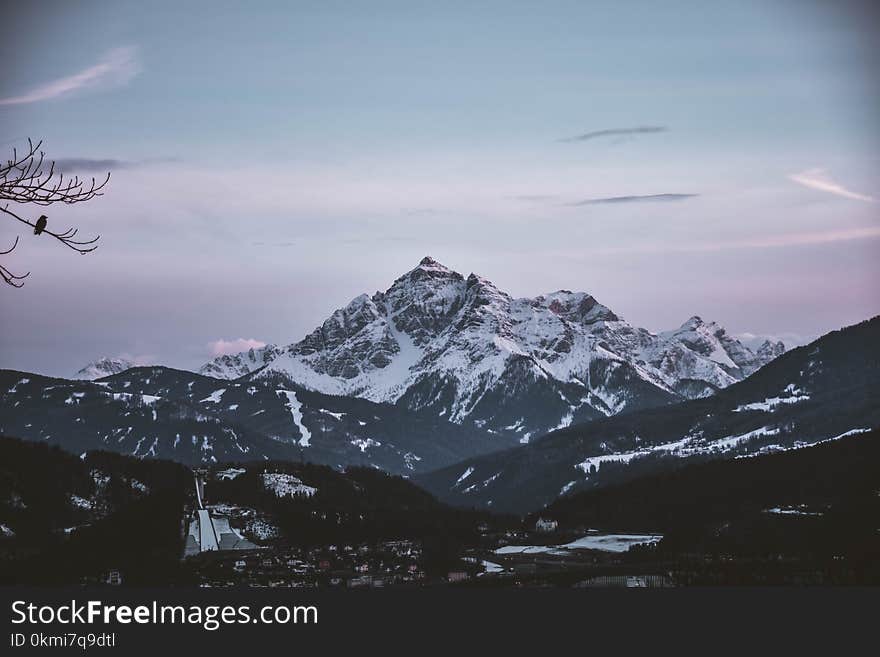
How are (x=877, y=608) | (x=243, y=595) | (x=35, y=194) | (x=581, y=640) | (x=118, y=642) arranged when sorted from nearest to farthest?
1. (x=35, y=194)
2. (x=118, y=642)
3. (x=581, y=640)
4. (x=877, y=608)
5. (x=243, y=595)

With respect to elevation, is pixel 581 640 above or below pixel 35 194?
below

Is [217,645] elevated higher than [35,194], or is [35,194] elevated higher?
[35,194]

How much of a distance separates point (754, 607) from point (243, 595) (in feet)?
200

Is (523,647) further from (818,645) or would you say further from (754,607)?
(754,607)

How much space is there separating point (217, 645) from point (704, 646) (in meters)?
39.6

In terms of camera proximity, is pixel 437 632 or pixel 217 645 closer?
pixel 217 645

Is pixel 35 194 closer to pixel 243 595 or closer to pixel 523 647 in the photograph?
pixel 523 647

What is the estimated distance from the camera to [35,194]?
70.2 m

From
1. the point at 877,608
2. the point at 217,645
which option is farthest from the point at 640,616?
the point at 217,645

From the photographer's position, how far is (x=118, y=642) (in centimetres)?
12794

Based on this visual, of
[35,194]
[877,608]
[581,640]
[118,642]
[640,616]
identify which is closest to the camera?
[35,194]

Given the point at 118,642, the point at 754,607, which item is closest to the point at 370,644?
the point at 118,642

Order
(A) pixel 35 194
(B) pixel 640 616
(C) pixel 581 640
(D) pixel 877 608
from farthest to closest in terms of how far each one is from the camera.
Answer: (D) pixel 877 608, (B) pixel 640 616, (C) pixel 581 640, (A) pixel 35 194

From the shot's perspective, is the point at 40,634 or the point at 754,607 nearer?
the point at 40,634
